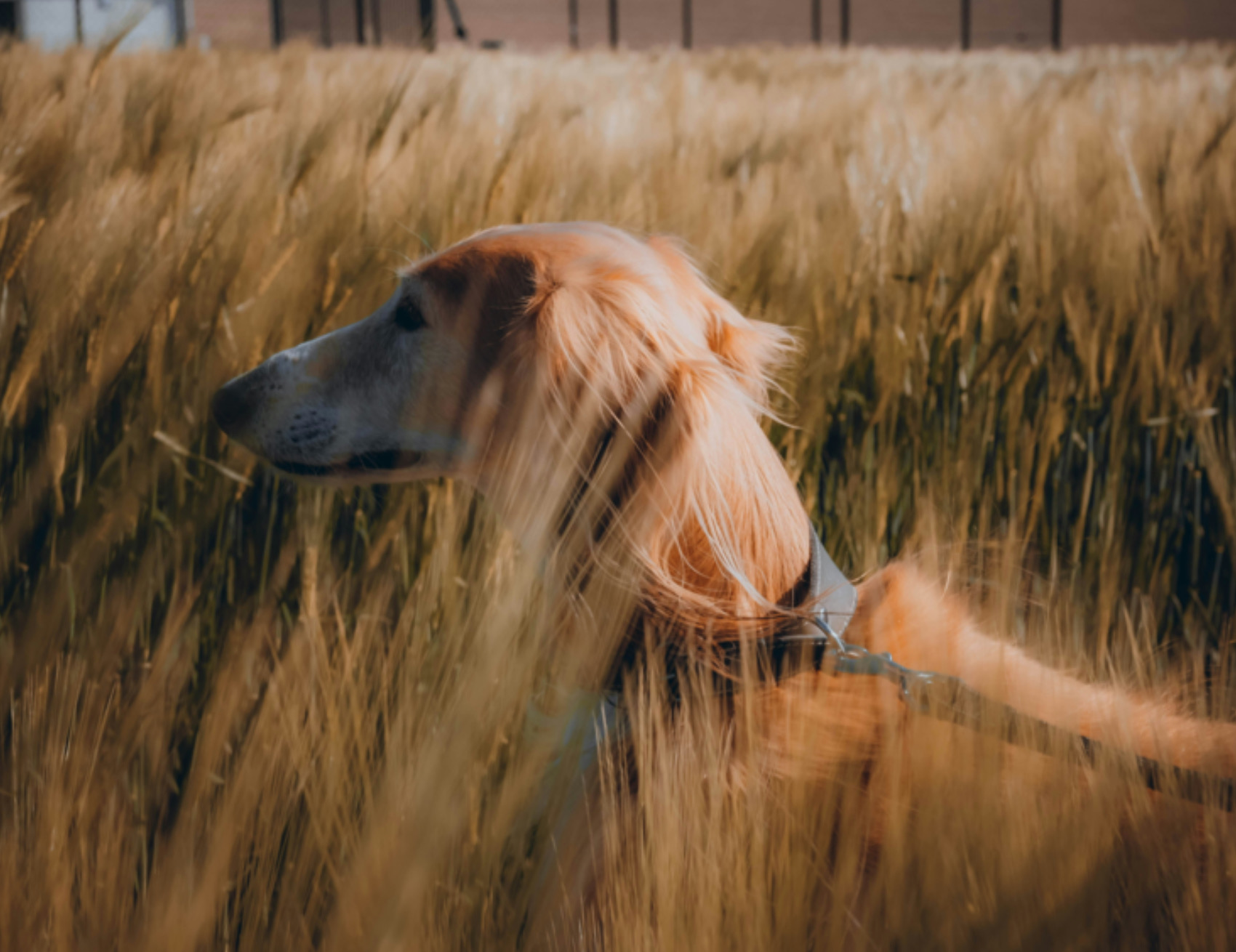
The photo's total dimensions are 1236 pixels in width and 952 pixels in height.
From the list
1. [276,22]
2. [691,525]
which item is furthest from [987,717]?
[276,22]

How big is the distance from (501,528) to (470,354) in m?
0.25

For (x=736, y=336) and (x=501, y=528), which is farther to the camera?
(x=501, y=528)

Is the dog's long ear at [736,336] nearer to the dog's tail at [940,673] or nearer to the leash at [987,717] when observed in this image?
the dog's tail at [940,673]

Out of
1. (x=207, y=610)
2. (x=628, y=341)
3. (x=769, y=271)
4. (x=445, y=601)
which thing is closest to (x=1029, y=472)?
(x=769, y=271)

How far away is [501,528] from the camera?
4.90 ft

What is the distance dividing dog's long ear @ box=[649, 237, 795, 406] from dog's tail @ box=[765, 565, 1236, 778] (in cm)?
30

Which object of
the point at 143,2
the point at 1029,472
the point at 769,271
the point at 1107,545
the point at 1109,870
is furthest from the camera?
the point at 143,2

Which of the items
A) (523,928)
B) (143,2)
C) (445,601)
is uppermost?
(143,2)

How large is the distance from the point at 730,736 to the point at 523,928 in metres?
0.27

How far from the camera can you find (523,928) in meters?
0.93

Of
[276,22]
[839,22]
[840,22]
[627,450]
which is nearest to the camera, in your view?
[627,450]

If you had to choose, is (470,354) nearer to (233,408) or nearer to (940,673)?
(233,408)

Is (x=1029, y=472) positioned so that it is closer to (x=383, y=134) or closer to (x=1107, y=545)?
(x=1107, y=545)

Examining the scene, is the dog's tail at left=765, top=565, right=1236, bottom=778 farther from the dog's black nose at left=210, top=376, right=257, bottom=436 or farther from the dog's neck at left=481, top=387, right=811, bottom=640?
the dog's black nose at left=210, top=376, right=257, bottom=436
